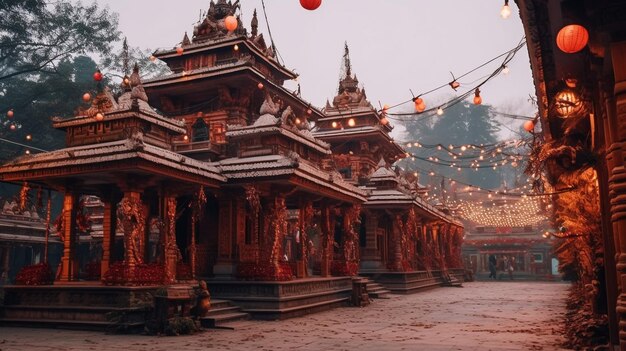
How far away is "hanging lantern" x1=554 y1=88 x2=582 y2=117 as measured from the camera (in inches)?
376

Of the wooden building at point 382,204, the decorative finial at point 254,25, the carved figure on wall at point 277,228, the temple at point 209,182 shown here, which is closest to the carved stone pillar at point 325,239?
the temple at point 209,182

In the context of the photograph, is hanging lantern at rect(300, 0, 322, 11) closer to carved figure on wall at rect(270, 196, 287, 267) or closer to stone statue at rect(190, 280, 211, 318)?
stone statue at rect(190, 280, 211, 318)

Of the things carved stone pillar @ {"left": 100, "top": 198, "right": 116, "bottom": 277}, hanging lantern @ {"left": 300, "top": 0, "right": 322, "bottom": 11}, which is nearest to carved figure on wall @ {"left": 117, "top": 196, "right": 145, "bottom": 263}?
carved stone pillar @ {"left": 100, "top": 198, "right": 116, "bottom": 277}

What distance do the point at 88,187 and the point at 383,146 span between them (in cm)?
2395

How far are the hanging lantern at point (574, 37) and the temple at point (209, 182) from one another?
9.45 metres

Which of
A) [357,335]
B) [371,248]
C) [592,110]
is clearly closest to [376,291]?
[371,248]

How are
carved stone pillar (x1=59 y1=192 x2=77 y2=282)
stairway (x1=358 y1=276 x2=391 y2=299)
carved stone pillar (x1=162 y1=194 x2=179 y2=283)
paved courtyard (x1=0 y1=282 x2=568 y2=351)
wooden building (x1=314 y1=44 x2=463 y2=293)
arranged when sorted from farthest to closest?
wooden building (x1=314 y1=44 x2=463 y2=293) → stairway (x1=358 y1=276 x2=391 y2=299) → carved stone pillar (x1=59 y1=192 x2=77 y2=282) → carved stone pillar (x1=162 y1=194 x2=179 y2=283) → paved courtyard (x1=0 y1=282 x2=568 y2=351)

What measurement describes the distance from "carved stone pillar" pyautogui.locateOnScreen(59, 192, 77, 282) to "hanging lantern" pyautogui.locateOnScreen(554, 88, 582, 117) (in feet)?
48.6

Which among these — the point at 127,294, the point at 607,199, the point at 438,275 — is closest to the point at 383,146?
the point at 438,275

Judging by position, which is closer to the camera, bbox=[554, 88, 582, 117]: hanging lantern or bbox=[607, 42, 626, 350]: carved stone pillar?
bbox=[607, 42, 626, 350]: carved stone pillar

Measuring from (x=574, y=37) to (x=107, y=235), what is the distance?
599 inches

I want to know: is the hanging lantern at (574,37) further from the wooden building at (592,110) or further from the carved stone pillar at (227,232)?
the carved stone pillar at (227,232)

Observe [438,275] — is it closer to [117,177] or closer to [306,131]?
[306,131]

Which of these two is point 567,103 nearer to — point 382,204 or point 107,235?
point 107,235
